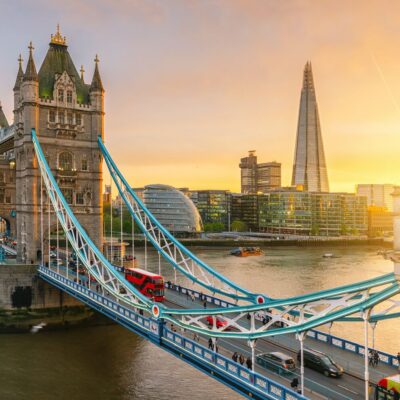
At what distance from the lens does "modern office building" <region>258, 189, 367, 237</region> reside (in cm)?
17688

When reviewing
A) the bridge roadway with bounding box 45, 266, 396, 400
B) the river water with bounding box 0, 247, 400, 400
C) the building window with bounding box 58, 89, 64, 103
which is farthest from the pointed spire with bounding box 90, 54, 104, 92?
the bridge roadway with bounding box 45, 266, 396, 400

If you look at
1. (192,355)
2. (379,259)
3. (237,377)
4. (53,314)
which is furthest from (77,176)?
(379,259)

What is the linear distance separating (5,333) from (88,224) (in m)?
11.5

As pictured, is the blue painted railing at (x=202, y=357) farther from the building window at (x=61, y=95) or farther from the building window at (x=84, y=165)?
the building window at (x=61, y=95)

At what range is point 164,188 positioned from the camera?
6471 inches

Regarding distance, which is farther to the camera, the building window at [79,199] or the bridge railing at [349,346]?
the building window at [79,199]

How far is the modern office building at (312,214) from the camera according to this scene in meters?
177

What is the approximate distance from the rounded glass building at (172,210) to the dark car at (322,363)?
134223 millimetres

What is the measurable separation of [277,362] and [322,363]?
1.72 m

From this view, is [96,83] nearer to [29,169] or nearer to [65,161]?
[65,161]

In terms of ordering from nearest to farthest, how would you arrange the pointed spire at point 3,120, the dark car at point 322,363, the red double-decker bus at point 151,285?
the dark car at point 322,363, the red double-decker bus at point 151,285, the pointed spire at point 3,120

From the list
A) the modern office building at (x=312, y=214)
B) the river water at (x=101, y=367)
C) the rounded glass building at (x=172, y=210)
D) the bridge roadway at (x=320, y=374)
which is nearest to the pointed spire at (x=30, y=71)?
the river water at (x=101, y=367)

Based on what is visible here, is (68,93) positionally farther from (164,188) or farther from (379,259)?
(164,188)

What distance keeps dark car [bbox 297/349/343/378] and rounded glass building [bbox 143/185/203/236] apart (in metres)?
134
